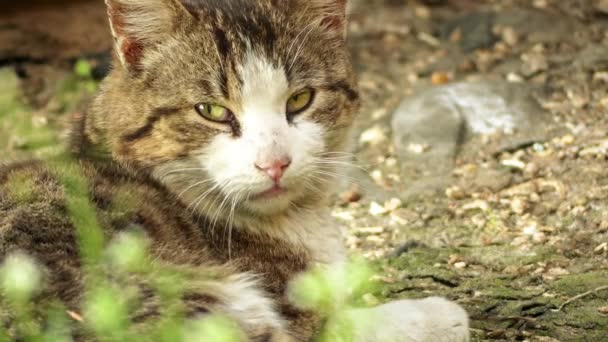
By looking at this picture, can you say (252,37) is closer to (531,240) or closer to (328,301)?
(328,301)

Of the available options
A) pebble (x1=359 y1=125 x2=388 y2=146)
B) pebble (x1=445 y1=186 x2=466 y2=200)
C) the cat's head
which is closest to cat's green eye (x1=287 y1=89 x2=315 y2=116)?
the cat's head

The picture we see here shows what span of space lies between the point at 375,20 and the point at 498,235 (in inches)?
132

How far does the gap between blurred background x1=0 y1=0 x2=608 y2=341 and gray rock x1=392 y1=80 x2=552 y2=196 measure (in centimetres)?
1

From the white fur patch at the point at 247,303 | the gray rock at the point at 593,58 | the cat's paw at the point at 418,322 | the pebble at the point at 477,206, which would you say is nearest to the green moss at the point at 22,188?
the white fur patch at the point at 247,303

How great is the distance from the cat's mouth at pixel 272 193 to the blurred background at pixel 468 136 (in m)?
0.72

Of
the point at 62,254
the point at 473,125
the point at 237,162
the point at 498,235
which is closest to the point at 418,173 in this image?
the point at 473,125

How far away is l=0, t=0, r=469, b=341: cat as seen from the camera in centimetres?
328

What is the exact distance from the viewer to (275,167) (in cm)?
328

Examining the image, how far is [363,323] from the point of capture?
132 inches

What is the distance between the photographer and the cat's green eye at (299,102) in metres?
3.51

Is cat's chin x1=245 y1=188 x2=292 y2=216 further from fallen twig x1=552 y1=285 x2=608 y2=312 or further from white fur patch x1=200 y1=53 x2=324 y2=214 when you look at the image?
fallen twig x1=552 y1=285 x2=608 y2=312

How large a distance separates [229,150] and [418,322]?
956 mm

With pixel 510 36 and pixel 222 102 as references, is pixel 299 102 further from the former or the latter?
pixel 510 36

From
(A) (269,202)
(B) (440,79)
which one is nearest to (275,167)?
(A) (269,202)
